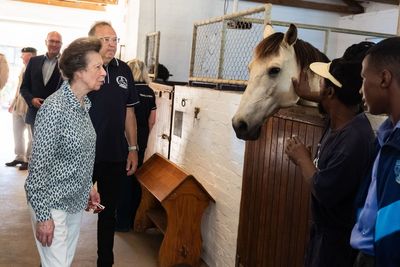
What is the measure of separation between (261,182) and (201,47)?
2.36 m

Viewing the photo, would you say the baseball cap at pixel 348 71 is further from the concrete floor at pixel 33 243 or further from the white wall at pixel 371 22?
the white wall at pixel 371 22

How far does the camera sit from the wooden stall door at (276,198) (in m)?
2.24

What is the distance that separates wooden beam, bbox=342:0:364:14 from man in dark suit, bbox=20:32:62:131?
5146 mm

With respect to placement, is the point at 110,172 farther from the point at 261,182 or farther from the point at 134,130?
the point at 261,182

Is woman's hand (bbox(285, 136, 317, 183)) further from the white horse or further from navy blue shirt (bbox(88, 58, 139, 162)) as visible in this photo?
navy blue shirt (bbox(88, 58, 139, 162))

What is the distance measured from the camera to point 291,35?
204 centimetres

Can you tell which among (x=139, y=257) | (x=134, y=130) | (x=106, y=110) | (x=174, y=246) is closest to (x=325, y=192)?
(x=106, y=110)

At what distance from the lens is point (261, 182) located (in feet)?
8.73

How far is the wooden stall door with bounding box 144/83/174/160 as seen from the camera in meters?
4.40

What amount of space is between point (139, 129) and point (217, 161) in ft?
3.70

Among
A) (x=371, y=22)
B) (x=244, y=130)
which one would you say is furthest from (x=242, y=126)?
(x=371, y=22)

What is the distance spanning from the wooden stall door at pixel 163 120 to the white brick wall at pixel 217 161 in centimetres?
45

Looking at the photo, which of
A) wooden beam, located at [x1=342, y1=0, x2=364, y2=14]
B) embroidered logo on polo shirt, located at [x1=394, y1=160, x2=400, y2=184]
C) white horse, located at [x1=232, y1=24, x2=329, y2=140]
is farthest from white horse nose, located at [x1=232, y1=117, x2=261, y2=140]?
wooden beam, located at [x1=342, y1=0, x2=364, y2=14]

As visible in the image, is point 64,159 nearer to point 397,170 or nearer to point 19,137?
point 397,170
